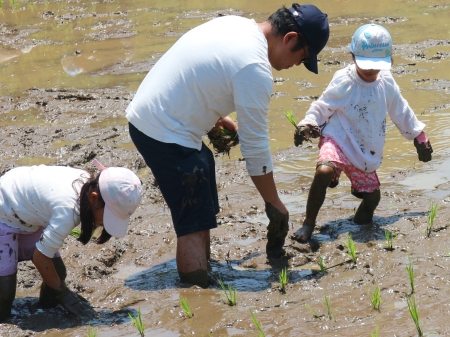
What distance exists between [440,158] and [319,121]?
1.55 m

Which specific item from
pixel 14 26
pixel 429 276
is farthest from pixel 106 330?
pixel 14 26

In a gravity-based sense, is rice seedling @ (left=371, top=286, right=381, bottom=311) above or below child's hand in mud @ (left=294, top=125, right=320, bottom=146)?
below

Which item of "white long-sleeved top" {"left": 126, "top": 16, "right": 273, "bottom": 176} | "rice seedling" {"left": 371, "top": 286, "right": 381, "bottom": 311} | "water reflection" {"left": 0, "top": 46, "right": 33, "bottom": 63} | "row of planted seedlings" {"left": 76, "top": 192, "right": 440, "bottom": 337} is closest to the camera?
"row of planted seedlings" {"left": 76, "top": 192, "right": 440, "bottom": 337}

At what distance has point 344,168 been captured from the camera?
14.3 ft

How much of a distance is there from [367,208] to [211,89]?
4.94 ft

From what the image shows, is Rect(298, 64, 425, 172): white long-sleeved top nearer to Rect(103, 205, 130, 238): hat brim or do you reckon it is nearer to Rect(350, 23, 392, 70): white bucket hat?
Rect(350, 23, 392, 70): white bucket hat

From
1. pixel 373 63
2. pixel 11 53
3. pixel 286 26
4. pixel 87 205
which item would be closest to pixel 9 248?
pixel 87 205

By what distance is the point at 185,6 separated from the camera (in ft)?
38.0

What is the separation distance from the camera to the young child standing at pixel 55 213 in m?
3.28

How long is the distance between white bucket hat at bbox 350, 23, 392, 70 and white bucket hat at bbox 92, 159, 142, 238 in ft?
5.44

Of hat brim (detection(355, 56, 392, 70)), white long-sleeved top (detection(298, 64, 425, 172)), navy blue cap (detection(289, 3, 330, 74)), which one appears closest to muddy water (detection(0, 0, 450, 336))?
white long-sleeved top (detection(298, 64, 425, 172))

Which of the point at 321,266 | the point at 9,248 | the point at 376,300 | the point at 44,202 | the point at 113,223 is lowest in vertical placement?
the point at 321,266

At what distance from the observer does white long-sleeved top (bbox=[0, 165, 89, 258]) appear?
3.29 m

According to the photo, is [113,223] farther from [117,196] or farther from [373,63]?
[373,63]
